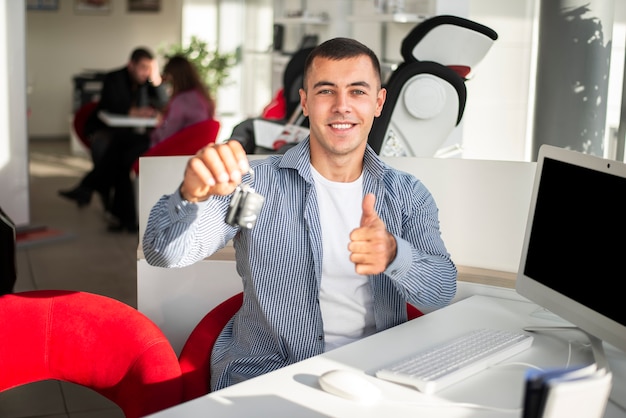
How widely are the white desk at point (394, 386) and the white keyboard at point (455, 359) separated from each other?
2cm

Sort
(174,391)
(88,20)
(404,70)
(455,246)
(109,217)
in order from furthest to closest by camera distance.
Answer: (88,20), (109,217), (404,70), (455,246), (174,391)

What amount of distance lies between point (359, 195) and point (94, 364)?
0.87 m

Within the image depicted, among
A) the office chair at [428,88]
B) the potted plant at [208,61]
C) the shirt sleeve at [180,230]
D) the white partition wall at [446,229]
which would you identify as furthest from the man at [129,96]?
the shirt sleeve at [180,230]

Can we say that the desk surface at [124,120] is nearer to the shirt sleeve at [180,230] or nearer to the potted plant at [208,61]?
the potted plant at [208,61]

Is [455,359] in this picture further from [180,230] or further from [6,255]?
[6,255]

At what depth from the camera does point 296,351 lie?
235cm

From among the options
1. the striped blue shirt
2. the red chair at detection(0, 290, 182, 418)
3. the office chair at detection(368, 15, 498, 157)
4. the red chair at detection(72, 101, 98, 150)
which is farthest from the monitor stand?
the red chair at detection(72, 101, 98, 150)

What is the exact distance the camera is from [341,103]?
2.37 meters

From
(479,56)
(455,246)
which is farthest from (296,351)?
(479,56)

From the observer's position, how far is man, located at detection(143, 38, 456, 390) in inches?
92.5

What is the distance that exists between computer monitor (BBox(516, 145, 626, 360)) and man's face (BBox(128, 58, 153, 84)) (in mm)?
6063

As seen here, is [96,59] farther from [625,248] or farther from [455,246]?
[625,248]

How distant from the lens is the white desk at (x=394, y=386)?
5.64ft

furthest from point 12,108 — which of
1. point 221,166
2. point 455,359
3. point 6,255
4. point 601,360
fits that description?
point 601,360
